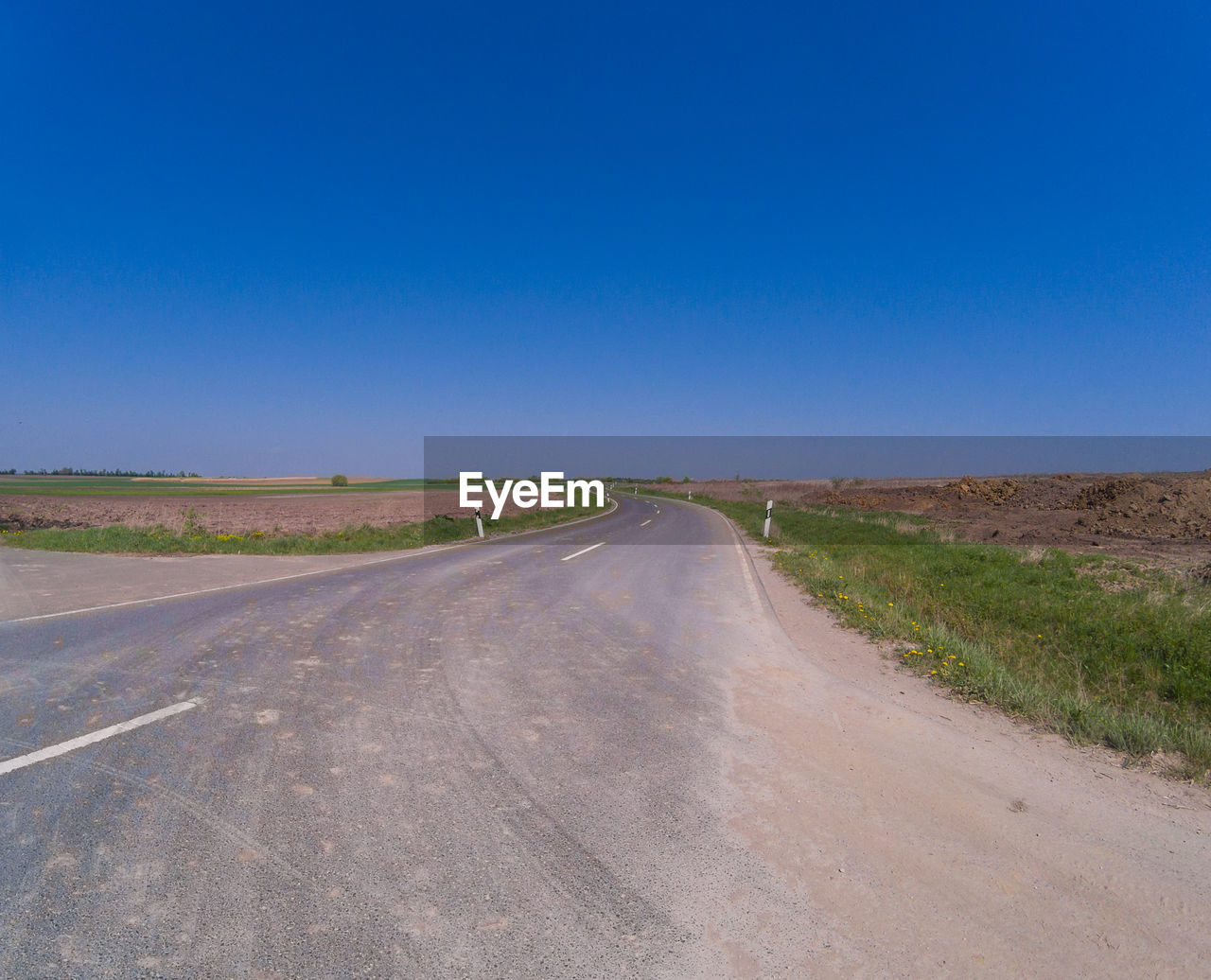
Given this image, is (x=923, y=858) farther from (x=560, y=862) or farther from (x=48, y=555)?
(x=48, y=555)

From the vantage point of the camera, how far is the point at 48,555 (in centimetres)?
1359

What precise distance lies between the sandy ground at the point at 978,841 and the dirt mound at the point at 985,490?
121 feet

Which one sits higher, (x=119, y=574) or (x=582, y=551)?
(x=119, y=574)

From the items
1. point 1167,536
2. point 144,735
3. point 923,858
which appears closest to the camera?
point 923,858

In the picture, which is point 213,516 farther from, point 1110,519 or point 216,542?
point 1110,519

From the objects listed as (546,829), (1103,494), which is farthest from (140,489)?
(1103,494)

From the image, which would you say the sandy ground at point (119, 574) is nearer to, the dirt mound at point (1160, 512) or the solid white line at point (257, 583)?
the solid white line at point (257, 583)

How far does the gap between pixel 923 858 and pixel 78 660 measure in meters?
7.12

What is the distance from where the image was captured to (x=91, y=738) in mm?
4012

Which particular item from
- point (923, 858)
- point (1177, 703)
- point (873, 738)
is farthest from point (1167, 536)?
point (923, 858)

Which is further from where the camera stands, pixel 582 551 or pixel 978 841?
pixel 582 551

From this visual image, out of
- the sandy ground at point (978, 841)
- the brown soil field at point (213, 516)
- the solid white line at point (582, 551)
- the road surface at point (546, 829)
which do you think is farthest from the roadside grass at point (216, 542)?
the sandy ground at point (978, 841)

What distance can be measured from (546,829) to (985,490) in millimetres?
42415

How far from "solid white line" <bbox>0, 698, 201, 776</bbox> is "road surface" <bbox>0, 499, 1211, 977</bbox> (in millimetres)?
37
